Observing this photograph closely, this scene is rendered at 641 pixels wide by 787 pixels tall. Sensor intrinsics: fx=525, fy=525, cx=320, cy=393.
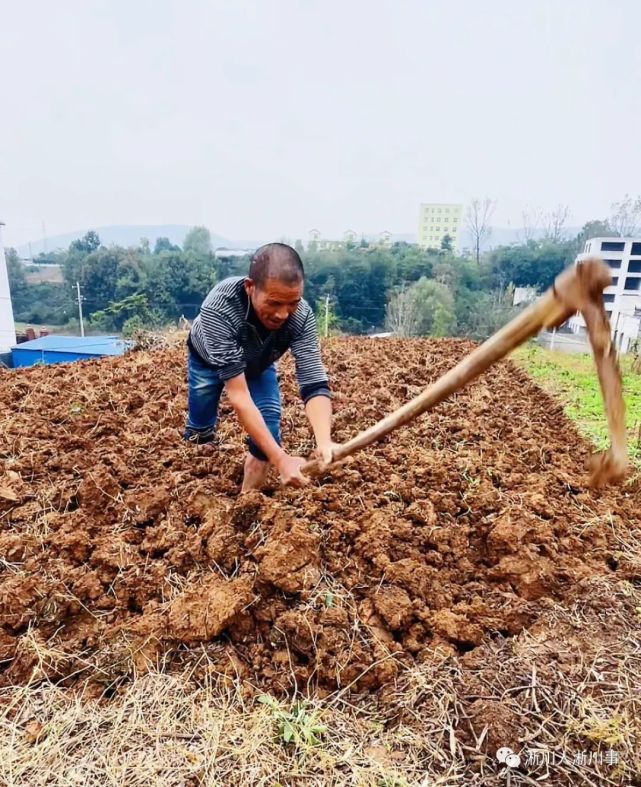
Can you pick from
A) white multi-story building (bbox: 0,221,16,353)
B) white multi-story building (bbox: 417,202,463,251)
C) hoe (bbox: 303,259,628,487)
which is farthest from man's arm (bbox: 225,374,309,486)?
white multi-story building (bbox: 417,202,463,251)

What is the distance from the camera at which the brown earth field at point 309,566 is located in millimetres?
1791

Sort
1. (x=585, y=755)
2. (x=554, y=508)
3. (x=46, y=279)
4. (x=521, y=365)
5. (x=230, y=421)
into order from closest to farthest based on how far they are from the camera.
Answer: (x=585, y=755), (x=554, y=508), (x=230, y=421), (x=521, y=365), (x=46, y=279)

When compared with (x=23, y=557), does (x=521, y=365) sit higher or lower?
lower

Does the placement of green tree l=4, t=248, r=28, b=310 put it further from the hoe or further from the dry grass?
the hoe

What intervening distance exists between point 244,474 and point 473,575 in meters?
1.17

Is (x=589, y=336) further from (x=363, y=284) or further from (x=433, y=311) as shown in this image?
(x=363, y=284)

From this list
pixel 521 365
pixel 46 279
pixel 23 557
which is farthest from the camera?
pixel 46 279

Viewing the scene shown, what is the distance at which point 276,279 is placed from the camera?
188cm

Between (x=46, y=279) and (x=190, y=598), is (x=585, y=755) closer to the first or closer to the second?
(x=190, y=598)

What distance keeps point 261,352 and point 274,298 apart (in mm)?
501

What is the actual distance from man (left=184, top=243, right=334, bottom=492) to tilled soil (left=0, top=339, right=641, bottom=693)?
343 mm

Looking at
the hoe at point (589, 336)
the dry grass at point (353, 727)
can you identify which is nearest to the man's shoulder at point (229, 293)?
the hoe at point (589, 336)

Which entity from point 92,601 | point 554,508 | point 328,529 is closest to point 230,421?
point 328,529

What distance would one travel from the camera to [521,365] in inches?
273
